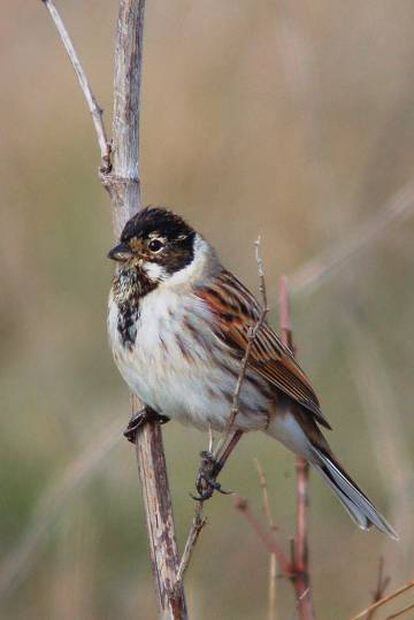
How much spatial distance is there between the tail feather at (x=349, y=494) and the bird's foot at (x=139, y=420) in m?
0.67

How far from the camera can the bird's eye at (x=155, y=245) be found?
14.1ft

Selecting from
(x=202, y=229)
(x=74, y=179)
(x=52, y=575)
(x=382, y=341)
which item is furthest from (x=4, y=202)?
(x=52, y=575)

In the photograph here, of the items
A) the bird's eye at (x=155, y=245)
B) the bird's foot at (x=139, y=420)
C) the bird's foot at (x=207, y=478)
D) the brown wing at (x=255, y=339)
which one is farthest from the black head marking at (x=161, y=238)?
the bird's foot at (x=207, y=478)

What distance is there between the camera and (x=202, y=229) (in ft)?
23.9

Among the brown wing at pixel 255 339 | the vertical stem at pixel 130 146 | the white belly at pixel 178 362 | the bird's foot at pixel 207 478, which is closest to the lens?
the vertical stem at pixel 130 146

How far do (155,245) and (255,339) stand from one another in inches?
17.5

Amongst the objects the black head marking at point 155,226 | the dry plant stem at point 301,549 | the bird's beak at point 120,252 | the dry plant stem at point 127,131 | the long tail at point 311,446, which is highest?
the dry plant stem at point 127,131

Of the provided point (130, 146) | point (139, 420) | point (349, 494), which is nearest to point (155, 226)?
point (130, 146)

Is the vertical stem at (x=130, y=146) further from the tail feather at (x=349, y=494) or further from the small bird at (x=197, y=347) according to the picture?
the tail feather at (x=349, y=494)

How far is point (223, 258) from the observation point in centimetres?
709

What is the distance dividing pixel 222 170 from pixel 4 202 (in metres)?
1.05

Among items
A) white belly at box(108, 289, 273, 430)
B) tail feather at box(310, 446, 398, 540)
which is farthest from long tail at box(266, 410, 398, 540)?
white belly at box(108, 289, 273, 430)

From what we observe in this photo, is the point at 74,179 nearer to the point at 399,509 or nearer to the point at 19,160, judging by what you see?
the point at 19,160

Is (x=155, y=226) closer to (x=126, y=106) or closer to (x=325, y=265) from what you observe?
(x=126, y=106)
